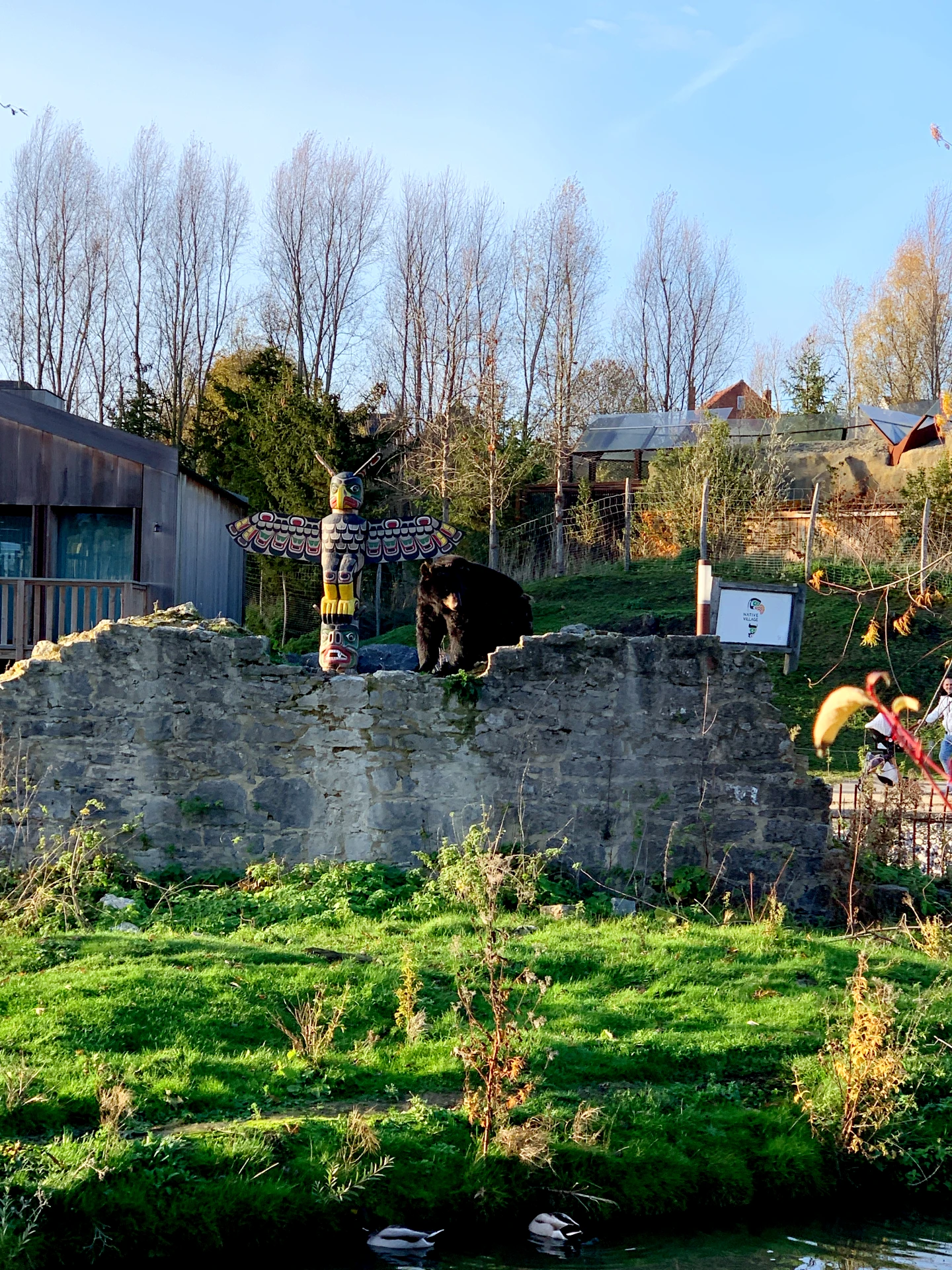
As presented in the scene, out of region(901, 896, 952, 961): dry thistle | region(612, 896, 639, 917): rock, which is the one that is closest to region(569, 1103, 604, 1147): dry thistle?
region(612, 896, 639, 917): rock

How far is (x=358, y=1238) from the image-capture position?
5.82 meters

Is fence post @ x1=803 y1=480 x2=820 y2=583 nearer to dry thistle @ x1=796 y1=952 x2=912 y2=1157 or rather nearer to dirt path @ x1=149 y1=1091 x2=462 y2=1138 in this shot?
dry thistle @ x1=796 y1=952 x2=912 y2=1157

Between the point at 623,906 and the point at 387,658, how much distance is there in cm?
623

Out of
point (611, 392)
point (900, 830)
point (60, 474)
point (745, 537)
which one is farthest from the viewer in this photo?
point (611, 392)

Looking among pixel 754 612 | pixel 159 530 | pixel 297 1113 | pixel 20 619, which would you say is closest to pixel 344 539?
pixel 159 530

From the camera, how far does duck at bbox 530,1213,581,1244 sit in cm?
588

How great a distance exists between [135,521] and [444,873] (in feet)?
22.8

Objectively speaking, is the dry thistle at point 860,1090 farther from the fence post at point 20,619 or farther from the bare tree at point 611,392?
the bare tree at point 611,392

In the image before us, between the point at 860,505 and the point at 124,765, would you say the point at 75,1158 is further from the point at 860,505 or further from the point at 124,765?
the point at 860,505

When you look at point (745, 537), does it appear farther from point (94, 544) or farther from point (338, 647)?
point (338, 647)

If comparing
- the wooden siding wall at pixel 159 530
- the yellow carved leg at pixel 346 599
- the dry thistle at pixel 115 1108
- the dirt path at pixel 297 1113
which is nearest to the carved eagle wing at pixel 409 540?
the yellow carved leg at pixel 346 599

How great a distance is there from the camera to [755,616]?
57.3 feet

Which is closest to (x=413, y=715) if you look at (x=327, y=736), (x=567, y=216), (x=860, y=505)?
(x=327, y=736)

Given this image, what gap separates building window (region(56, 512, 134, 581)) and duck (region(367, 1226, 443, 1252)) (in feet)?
33.7
